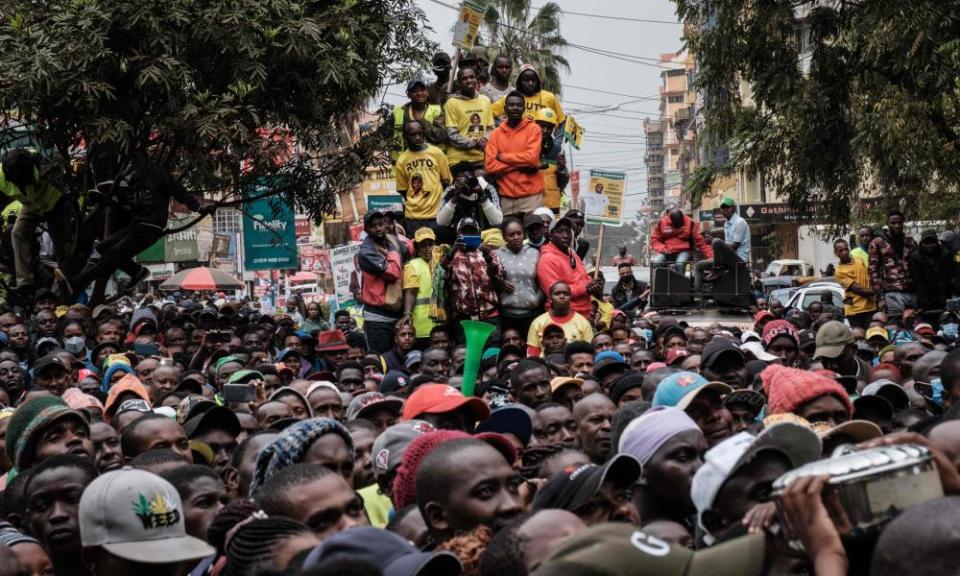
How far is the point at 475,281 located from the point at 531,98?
3.83 metres

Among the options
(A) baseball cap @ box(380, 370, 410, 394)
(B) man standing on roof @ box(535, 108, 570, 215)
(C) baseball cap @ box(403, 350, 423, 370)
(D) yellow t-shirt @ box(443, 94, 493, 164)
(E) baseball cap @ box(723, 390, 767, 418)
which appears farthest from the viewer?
(B) man standing on roof @ box(535, 108, 570, 215)

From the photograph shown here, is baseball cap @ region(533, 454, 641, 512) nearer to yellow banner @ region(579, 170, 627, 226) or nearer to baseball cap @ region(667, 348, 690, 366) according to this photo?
baseball cap @ region(667, 348, 690, 366)

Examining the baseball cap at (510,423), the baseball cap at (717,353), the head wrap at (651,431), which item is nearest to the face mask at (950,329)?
the baseball cap at (717,353)

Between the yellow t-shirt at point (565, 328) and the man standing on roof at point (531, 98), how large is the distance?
3.69 meters

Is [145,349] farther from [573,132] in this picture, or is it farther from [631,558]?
[631,558]

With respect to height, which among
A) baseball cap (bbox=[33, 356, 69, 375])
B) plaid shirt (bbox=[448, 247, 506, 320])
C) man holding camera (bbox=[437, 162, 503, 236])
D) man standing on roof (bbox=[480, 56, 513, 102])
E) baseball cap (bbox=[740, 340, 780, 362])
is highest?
man standing on roof (bbox=[480, 56, 513, 102])

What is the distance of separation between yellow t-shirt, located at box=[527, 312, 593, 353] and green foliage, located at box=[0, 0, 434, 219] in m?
4.66

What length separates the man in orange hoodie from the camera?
13.2m

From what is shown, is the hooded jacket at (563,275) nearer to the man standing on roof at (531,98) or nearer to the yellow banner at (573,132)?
the man standing on roof at (531,98)

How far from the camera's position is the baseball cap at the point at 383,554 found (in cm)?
308

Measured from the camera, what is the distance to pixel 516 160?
13.2 meters

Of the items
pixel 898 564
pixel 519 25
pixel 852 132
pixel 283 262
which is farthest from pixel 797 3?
pixel 519 25

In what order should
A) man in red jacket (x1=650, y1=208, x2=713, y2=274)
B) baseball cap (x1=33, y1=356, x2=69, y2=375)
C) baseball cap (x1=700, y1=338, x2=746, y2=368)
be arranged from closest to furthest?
baseball cap (x1=700, y1=338, x2=746, y2=368)
baseball cap (x1=33, y1=356, x2=69, y2=375)
man in red jacket (x1=650, y1=208, x2=713, y2=274)

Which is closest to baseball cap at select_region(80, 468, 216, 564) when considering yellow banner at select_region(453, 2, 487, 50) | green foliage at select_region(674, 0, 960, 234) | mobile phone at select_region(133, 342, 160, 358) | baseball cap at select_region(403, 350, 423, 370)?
baseball cap at select_region(403, 350, 423, 370)
